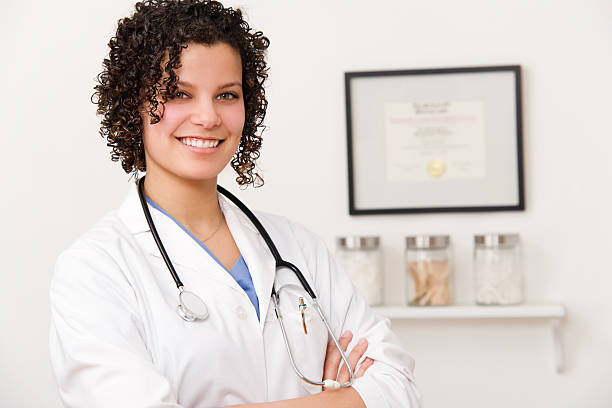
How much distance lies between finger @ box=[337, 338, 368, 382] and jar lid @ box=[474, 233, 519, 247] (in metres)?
0.75

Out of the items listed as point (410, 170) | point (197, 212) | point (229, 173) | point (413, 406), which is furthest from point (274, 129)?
point (413, 406)

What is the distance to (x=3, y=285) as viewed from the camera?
6.58 ft

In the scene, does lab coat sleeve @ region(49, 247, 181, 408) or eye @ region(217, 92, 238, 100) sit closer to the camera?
lab coat sleeve @ region(49, 247, 181, 408)

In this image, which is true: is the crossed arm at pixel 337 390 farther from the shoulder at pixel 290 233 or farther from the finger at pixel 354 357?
the shoulder at pixel 290 233

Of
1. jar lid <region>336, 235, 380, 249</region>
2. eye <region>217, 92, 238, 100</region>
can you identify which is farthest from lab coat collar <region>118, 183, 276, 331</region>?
jar lid <region>336, 235, 380, 249</region>

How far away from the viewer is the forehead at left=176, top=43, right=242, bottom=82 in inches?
42.3

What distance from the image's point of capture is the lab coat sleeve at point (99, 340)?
0.91 m

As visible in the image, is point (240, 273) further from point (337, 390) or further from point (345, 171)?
point (345, 171)

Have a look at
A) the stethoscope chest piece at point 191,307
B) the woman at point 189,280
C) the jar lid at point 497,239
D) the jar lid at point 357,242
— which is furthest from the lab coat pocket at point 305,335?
the jar lid at point 497,239

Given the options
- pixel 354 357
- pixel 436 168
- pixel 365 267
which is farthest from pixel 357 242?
pixel 354 357

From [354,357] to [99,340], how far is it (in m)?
0.44

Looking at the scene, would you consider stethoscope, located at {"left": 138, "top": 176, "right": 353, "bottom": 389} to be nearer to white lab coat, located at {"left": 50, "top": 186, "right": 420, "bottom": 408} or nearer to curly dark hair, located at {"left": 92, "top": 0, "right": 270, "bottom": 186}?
white lab coat, located at {"left": 50, "top": 186, "right": 420, "bottom": 408}

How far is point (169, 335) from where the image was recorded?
99 cm

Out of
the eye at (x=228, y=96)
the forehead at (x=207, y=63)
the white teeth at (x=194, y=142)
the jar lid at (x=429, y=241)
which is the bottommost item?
the jar lid at (x=429, y=241)
